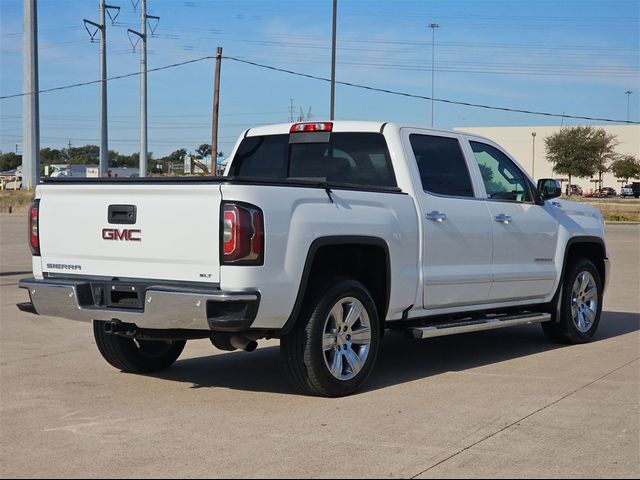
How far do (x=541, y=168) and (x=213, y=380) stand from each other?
9786 cm

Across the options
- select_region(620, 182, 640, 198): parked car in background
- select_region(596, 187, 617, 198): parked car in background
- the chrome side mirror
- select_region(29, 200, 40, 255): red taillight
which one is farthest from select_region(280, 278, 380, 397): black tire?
select_region(596, 187, 617, 198): parked car in background

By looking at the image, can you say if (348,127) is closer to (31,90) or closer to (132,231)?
(132,231)

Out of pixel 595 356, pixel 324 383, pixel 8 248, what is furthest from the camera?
pixel 8 248

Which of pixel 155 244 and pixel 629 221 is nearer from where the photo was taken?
pixel 155 244

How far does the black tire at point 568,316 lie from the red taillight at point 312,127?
3035 millimetres

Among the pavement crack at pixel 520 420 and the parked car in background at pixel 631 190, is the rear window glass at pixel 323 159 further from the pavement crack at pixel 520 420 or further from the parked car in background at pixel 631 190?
the parked car in background at pixel 631 190

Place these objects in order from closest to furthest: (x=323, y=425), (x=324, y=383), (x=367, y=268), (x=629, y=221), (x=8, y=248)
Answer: (x=323, y=425) < (x=324, y=383) < (x=367, y=268) < (x=8, y=248) < (x=629, y=221)

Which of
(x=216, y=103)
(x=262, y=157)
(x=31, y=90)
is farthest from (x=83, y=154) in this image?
(x=262, y=157)

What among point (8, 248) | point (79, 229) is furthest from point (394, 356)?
point (8, 248)

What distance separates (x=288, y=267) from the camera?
6410mm

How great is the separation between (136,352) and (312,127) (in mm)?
2451

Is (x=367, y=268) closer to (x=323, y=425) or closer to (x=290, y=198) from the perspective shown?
(x=290, y=198)

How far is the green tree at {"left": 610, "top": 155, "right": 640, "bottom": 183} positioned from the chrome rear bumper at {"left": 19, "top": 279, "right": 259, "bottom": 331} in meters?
93.5

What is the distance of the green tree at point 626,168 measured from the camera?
9438 centimetres
